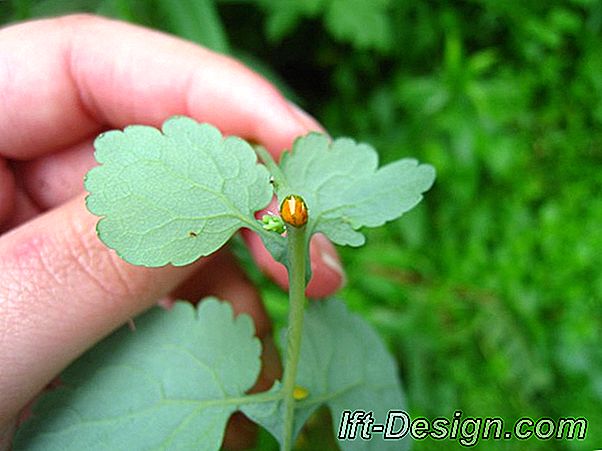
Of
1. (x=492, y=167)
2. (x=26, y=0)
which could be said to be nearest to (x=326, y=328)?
(x=26, y=0)

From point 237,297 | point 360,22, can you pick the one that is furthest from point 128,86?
point 360,22

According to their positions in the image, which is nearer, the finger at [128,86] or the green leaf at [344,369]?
the green leaf at [344,369]

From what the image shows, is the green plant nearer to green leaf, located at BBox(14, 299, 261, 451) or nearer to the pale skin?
green leaf, located at BBox(14, 299, 261, 451)

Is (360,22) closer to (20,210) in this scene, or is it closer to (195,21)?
(195,21)

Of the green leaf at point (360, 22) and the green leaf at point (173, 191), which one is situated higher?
the green leaf at point (173, 191)

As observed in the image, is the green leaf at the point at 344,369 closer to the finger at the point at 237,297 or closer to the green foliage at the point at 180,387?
the green foliage at the point at 180,387

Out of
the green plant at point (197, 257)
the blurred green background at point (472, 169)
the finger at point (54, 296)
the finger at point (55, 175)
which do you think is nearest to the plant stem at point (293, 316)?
the green plant at point (197, 257)

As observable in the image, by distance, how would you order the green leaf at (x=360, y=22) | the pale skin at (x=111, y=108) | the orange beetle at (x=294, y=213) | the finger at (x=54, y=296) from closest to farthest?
1. the orange beetle at (x=294, y=213)
2. the finger at (x=54, y=296)
3. the pale skin at (x=111, y=108)
4. the green leaf at (x=360, y=22)
